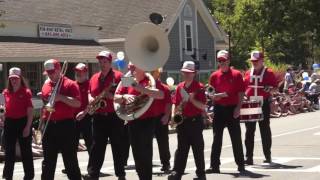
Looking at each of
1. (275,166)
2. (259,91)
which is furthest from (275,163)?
(259,91)

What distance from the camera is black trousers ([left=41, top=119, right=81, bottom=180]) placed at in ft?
28.7

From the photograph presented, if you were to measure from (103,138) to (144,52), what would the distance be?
6.63 feet

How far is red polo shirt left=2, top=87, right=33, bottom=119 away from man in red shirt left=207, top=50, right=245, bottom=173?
2.96 meters

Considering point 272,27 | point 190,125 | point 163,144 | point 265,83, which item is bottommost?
point 163,144

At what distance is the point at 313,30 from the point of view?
1932 inches

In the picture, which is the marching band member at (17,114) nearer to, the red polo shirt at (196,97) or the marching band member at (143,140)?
the red polo shirt at (196,97)

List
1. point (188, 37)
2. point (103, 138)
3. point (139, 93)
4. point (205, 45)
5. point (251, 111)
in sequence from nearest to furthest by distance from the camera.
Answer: point (139, 93), point (103, 138), point (251, 111), point (188, 37), point (205, 45)

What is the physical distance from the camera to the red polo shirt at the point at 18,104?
10.2m

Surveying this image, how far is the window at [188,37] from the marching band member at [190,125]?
30960 mm

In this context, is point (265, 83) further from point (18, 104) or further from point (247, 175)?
point (18, 104)

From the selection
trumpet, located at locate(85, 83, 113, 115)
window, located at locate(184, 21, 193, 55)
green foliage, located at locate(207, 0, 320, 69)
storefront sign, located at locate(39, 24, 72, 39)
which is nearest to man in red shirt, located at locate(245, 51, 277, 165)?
trumpet, located at locate(85, 83, 113, 115)

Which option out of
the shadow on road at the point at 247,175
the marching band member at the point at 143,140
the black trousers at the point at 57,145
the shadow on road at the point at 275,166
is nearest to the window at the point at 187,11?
the shadow on road at the point at 275,166

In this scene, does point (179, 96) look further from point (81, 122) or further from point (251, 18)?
point (251, 18)

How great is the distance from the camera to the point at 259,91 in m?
11.7
